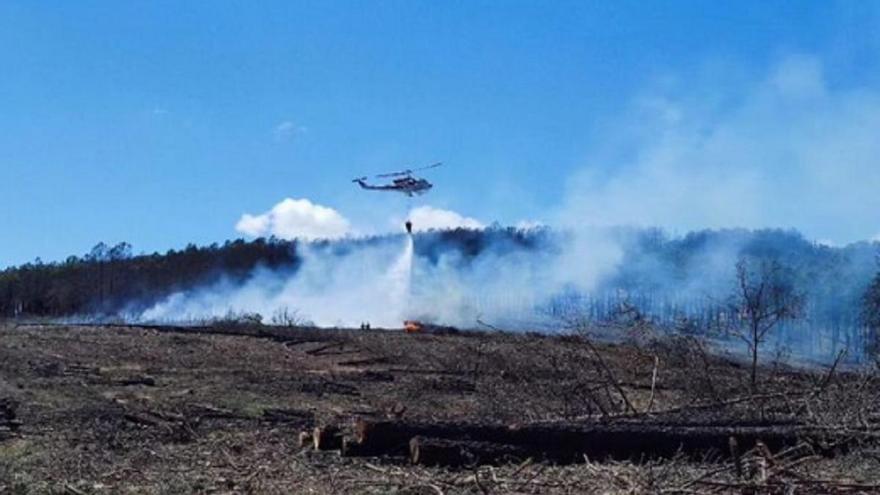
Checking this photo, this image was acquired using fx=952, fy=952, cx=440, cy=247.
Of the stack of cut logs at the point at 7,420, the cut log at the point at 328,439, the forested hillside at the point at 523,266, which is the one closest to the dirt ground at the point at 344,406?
the stack of cut logs at the point at 7,420

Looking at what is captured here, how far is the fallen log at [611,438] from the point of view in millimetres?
9312

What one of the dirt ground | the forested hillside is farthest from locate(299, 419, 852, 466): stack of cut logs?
the forested hillside

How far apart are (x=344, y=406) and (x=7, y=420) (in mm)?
6298

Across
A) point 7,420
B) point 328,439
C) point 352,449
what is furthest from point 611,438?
point 7,420

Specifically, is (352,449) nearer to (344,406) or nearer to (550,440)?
(550,440)

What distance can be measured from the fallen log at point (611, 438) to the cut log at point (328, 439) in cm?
73

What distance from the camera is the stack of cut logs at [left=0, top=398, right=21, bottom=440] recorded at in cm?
1190

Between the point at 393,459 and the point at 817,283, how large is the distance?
5908cm

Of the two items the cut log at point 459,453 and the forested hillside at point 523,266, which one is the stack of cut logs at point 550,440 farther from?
the forested hillside at point 523,266

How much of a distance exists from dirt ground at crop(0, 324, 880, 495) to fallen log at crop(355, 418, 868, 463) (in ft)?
0.79

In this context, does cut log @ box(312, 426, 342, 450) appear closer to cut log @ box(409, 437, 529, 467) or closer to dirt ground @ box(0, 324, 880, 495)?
dirt ground @ box(0, 324, 880, 495)

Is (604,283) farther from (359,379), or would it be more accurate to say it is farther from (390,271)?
(359,379)

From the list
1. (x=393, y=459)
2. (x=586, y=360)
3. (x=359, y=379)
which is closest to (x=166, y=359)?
(x=359, y=379)

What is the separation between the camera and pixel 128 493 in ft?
27.7
